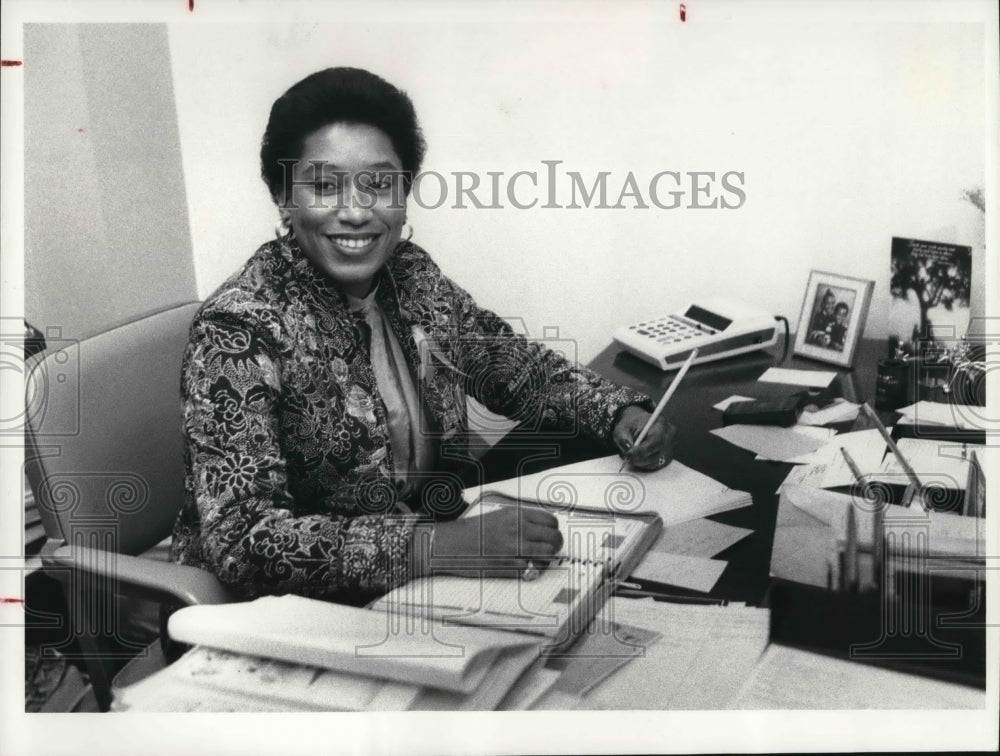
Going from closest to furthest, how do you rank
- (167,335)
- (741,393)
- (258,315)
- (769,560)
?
(769,560), (258,315), (167,335), (741,393)

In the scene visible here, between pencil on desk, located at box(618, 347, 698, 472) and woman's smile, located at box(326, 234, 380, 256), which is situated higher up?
woman's smile, located at box(326, 234, 380, 256)

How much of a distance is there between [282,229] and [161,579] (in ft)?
1.83

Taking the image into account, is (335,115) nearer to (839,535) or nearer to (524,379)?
(524,379)

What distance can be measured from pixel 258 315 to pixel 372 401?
216 millimetres

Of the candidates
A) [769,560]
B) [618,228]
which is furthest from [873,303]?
[769,560]

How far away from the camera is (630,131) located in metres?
1.57

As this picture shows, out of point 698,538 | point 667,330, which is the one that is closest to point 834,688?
point 698,538

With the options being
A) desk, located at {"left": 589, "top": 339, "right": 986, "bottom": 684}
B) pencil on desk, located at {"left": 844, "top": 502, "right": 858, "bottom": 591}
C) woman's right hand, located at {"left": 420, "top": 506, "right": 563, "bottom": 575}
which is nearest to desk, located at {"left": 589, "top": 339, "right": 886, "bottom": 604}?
desk, located at {"left": 589, "top": 339, "right": 986, "bottom": 684}

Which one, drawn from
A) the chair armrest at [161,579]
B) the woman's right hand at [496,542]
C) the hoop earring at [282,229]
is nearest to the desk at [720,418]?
the woman's right hand at [496,542]

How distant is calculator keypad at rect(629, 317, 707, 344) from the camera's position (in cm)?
163

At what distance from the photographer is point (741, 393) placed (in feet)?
5.35

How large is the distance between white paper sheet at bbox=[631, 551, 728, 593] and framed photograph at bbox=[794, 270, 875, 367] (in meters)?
0.58

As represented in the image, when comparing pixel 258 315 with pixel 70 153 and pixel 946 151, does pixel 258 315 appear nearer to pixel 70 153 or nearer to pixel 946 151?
pixel 70 153

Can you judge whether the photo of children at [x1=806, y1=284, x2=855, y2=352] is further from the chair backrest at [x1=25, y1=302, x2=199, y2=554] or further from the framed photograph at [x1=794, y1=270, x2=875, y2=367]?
the chair backrest at [x1=25, y1=302, x2=199, y2=554]
